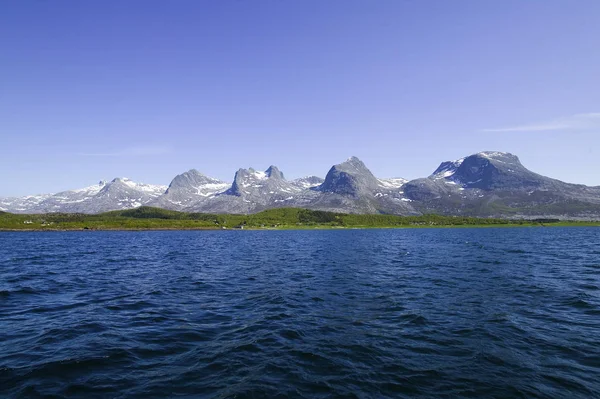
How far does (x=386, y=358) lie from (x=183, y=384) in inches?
434

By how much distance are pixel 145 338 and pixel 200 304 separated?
397 inches

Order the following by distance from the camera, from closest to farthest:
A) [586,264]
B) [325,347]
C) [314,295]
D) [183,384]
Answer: [183,384] < [325,347] < [314,295] < [586,264]

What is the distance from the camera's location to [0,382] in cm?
1616

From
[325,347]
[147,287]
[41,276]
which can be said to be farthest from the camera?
[41,276]

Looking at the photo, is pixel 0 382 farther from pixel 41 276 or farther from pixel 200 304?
pixel 41 276

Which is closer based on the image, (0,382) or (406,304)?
(0,382)

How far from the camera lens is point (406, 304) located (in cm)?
3234

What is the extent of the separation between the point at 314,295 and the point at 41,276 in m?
42.1

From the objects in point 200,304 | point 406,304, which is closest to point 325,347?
point 406,304

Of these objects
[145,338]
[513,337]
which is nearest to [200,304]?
[145,338]

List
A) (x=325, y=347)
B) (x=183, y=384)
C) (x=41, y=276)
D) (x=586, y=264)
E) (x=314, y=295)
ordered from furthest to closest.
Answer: (x=586, y=264)
(x=41, y=276)
(x=314, y=295)
(x=325, y=347)
(x=183, y=384)

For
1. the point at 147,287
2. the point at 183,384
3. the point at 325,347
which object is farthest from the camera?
the point at 147,287

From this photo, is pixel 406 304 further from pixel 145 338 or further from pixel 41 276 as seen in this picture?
pixel 41 276

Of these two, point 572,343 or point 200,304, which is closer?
point 572,343
